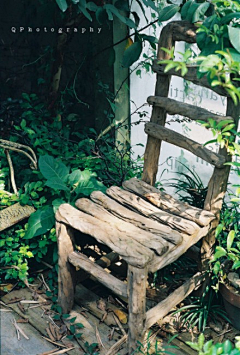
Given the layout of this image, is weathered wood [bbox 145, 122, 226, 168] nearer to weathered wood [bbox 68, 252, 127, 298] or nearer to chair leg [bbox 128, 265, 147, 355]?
chair leg [bbox 128, 265, 147, 355]

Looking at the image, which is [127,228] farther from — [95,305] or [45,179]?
[45,179]

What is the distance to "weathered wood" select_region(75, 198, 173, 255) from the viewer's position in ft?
7.44

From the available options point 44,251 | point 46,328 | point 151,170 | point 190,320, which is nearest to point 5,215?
point 44,251

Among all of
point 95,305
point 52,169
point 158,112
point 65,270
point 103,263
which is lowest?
point 95,305

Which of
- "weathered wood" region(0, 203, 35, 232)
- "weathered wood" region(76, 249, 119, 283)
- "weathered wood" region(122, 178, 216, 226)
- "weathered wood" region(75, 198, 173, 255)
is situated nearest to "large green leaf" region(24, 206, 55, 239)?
"weathered wood" region(0, 203, 35, 232)

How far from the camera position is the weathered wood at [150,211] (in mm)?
2418

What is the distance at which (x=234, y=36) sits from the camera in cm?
197

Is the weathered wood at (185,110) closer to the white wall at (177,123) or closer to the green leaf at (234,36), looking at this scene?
the green leaf at (234,36)

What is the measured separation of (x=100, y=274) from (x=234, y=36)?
1267 millimetres

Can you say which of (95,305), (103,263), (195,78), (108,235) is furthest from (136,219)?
(195,78)

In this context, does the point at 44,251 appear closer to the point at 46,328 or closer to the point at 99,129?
the point at 46,328

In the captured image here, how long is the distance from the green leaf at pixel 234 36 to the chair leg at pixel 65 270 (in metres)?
1.20

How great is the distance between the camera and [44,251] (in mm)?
2848

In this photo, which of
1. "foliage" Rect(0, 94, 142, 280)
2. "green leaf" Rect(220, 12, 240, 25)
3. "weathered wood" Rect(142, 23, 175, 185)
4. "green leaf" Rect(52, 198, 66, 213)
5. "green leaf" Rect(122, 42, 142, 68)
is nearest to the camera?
"green leaf" Rect(220, 12, 240, 25)
